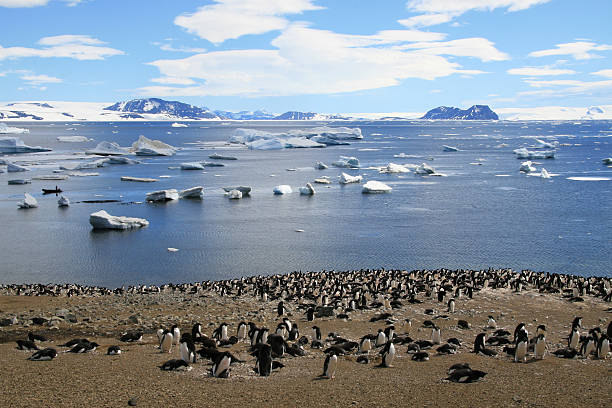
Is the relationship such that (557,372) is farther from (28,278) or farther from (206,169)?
(206,169)

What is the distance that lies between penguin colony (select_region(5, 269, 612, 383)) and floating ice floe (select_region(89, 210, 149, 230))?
8828 mm

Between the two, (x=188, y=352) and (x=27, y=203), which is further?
(x=27, y=203)

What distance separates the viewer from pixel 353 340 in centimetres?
1062

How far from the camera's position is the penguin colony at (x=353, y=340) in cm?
863

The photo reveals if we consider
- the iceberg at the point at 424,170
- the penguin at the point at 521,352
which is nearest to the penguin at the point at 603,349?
the penguin at the point at 521,352

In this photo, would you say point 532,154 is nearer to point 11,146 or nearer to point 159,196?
point 159,196

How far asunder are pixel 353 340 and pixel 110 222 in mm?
18367

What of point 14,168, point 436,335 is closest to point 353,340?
point 436,335

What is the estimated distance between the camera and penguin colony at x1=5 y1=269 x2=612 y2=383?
8.63m

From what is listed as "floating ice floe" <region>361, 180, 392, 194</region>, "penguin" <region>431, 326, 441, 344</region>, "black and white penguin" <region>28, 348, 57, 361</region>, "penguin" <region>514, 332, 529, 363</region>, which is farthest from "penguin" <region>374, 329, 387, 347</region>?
"floating ice floe" <region>361, 180, 392, 194</region>

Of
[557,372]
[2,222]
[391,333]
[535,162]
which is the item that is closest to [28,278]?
[2,222]

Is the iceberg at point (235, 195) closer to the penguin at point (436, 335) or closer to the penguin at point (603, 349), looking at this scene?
the penguin at point (436, 335)

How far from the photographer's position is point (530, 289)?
15711 mm

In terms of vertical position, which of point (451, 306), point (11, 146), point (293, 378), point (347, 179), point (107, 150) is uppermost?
point (11, 146)
